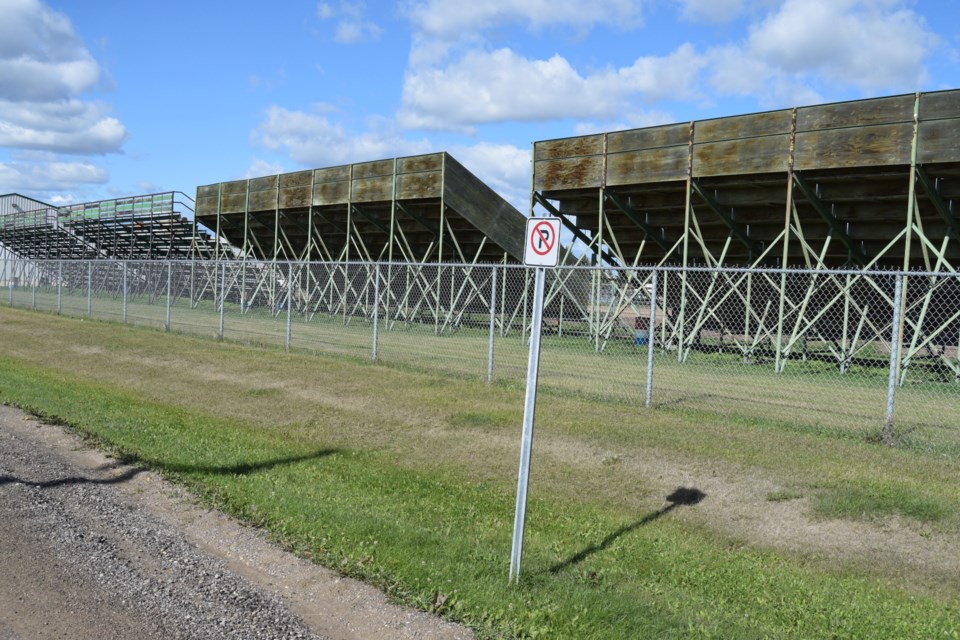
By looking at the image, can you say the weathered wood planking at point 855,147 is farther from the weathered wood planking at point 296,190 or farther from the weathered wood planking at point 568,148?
the weathered wood planking at point 296,190

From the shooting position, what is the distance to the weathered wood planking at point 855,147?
47.5 ft

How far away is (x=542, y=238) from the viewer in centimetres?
454

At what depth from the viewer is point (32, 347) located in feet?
52.7

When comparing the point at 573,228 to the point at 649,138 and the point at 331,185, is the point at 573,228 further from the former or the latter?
the point at 331,185

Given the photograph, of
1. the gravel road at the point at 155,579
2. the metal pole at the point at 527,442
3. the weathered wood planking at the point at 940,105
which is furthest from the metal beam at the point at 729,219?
the gravel road at the point at 155,579

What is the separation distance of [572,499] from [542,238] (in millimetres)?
2770

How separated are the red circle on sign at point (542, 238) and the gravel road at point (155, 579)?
2.06m

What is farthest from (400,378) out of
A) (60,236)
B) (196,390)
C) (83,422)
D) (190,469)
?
(60,236)

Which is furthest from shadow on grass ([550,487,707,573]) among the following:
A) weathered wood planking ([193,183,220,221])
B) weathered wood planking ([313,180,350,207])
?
weathered wood planking ([193,183,220,221])

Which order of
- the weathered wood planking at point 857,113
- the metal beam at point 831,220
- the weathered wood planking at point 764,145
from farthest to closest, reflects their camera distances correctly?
the metal beam at point 831,220
the weathered wood planking at point 857,113
the weathered wood planking at point 764,145

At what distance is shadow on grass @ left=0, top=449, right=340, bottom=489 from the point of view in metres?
6.30

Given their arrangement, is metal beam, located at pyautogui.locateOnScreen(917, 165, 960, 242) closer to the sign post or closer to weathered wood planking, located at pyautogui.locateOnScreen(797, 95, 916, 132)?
weathered wood planking, located at pyautogui.locateOnScreen(797, 95, 916, 132)

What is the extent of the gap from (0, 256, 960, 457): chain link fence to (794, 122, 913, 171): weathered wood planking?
2365 millimetres

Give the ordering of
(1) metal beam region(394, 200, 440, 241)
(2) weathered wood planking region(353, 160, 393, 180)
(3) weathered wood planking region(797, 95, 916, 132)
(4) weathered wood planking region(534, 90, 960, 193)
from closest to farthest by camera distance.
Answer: (4) weathered wood planking region(534, 90, 960, 193)
(3) weathered wood planking region(797, 95, 916, 132)
(2) weathered wood planking region(353, 160, 393, 180)
(1) metal beam region(394, 200, 440, 241)
